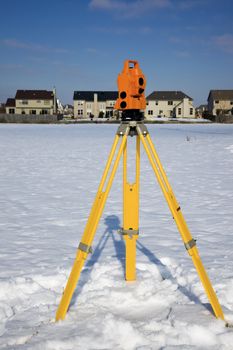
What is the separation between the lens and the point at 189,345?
2.69 m

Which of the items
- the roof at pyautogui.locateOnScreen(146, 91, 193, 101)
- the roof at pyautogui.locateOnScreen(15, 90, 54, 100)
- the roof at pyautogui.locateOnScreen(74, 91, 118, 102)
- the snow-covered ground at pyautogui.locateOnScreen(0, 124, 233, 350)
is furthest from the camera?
the roof at pyautogui.locateOnScreen(74, 91, 118, 102)

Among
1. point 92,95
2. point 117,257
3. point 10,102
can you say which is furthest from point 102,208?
point 92,95

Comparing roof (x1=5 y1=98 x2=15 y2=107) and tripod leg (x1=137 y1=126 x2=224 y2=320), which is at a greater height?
roof (x1=5 y1=98 x2=15 y2=107)

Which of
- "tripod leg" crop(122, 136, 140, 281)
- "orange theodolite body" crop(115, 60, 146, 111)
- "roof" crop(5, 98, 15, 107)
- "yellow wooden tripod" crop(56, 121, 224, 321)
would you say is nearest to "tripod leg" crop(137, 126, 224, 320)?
"yellow wooden tripod" crop(56, 121, 224, 321)

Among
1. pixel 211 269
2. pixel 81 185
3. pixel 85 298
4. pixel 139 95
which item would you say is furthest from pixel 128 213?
pixel 81 185

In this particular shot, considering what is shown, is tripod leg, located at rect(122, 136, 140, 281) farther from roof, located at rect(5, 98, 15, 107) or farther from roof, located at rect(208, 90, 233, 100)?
roof, located at rect(208, 90, 233, 100)

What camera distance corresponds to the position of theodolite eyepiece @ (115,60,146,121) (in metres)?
2.99

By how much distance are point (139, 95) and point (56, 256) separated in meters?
2.56

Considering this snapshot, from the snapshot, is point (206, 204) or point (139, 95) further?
point (206, 204)

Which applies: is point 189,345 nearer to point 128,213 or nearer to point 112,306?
point 112,306

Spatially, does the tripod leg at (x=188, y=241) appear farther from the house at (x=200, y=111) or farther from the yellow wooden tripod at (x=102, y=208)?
the house at (x=200, y=111)

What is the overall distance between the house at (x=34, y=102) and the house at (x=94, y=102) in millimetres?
8482

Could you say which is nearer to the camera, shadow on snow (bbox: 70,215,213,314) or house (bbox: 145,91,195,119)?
shadow on snow (bbox: 70,215,213,314)

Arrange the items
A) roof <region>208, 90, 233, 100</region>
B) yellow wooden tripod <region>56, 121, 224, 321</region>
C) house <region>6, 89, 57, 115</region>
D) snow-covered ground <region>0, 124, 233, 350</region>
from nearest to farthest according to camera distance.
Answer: snow-covered ground <region>0, 124, 233, 350</region> → yellow wooden tripod <region>56, 121, 224, 321</region> → house <region>6, 89, 57, 115</region> → roof <region>208, 90, 233, 100</region>
